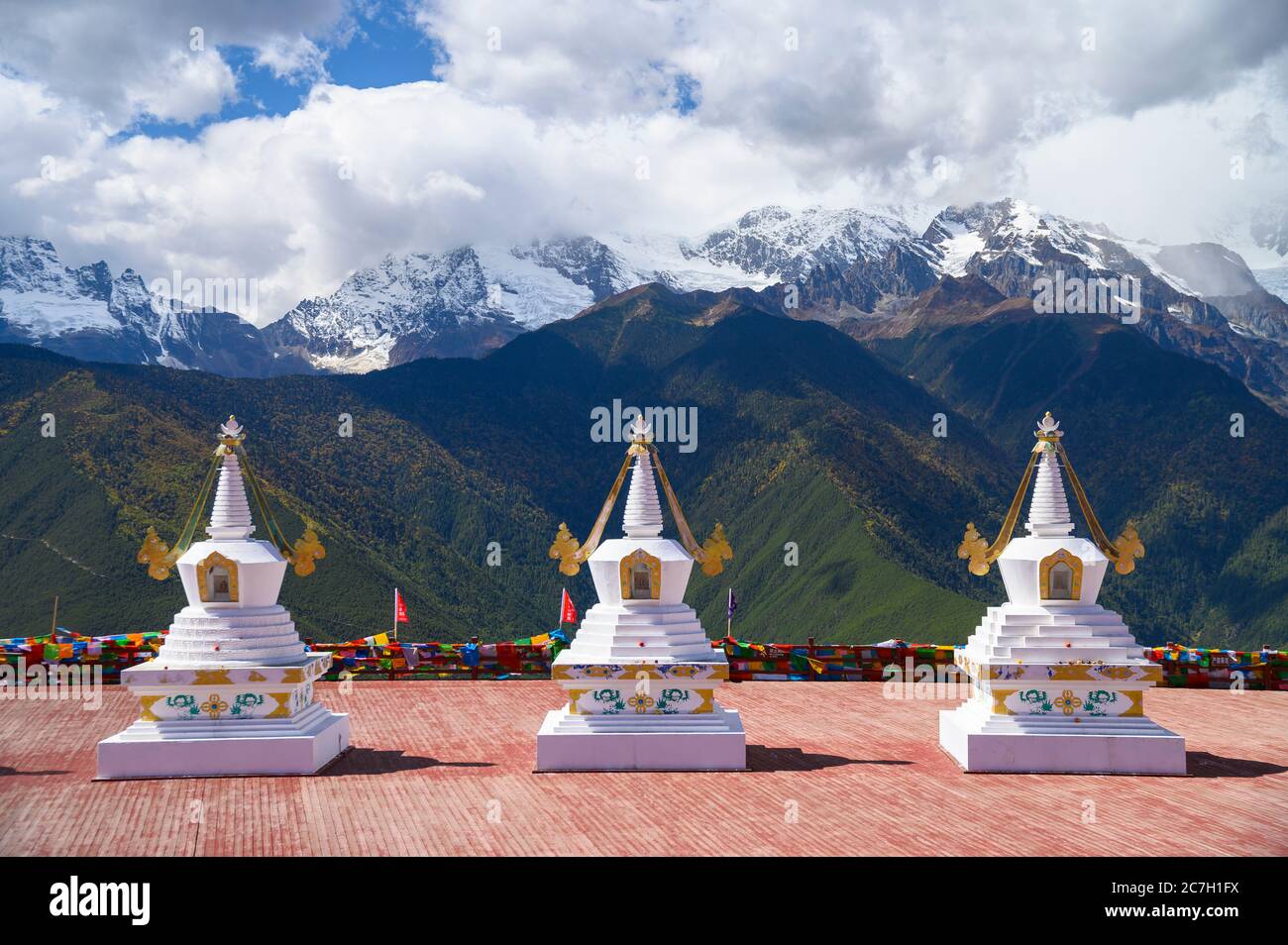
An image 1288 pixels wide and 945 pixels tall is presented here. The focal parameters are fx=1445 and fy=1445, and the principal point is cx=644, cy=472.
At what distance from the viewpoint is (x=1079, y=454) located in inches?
4390

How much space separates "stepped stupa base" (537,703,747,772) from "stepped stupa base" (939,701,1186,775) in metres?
3.57

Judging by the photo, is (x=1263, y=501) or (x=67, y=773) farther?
(x=1263, y=501)

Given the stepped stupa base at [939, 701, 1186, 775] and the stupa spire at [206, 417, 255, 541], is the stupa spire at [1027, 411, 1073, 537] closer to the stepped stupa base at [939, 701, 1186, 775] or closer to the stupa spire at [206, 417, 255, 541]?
the stepped stupa base at [939, 701, 1186, 775]

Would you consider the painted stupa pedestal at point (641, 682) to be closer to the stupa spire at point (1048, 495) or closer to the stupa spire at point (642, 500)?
the stupa spire at point (642, 500)

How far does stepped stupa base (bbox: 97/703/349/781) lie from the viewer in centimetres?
2006

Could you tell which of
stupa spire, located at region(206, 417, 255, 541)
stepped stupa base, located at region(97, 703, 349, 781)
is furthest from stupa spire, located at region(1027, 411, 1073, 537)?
stupa spire, located at region(206, 417, 255, 541)

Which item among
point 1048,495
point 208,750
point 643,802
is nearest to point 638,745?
point 643,802

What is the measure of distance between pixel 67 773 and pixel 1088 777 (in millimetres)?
14595

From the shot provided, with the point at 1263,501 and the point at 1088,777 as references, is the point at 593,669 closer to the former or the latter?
the point at 1088,777

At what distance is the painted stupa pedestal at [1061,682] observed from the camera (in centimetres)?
2078

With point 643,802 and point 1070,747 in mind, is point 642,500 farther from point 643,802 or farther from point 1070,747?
point 1070,747

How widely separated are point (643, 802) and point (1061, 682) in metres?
6.51

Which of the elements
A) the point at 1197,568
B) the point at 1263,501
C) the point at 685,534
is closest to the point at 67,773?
the point at 685,534

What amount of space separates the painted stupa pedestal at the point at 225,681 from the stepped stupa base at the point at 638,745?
3.48m
